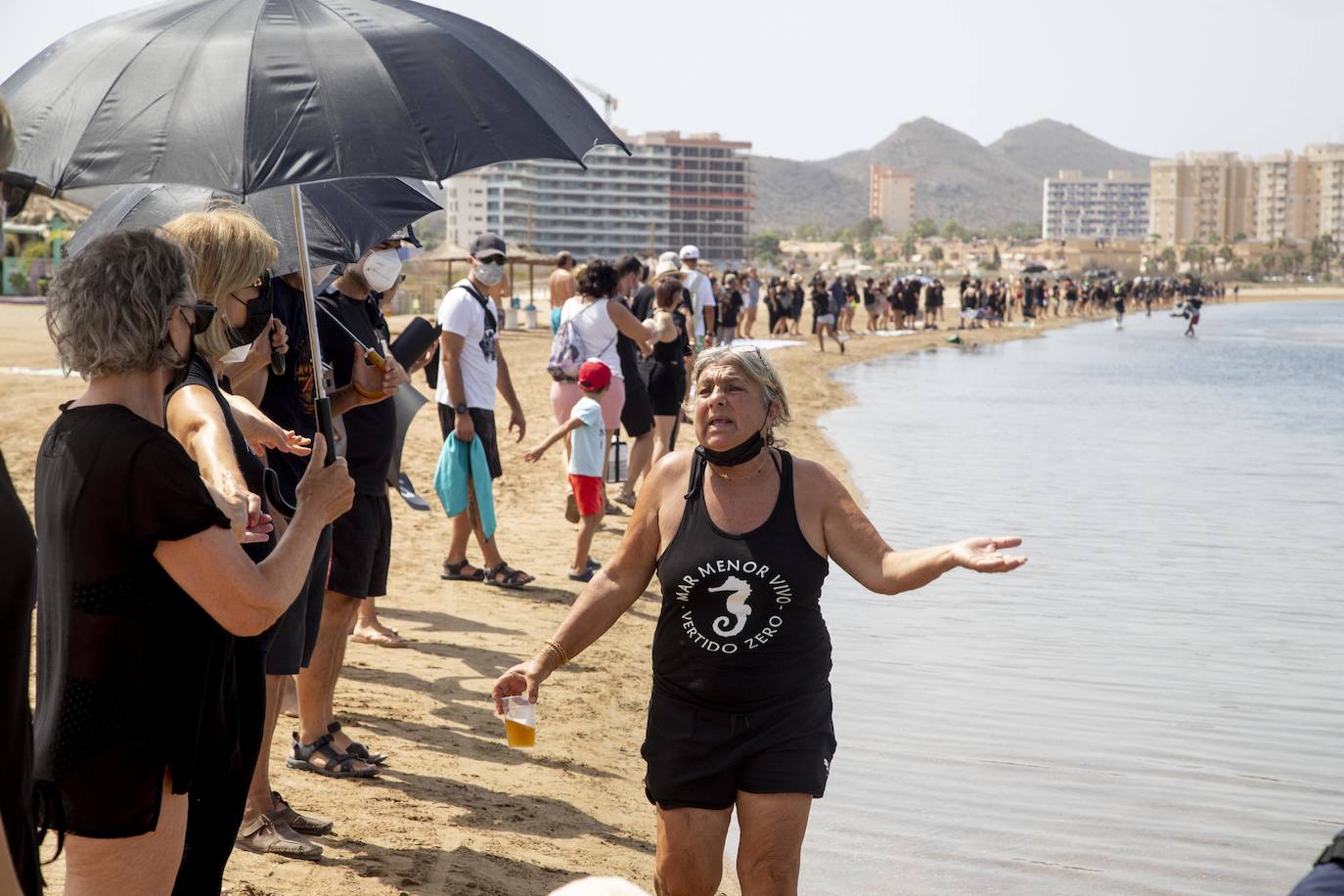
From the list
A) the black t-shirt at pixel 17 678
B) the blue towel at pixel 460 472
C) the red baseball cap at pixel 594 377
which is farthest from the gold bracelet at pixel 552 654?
the red baseball cap at pixel 594 377

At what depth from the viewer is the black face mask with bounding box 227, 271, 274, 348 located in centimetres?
346

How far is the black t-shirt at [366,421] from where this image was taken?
5320mm

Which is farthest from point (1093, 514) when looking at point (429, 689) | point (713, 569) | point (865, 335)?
point (865, 335)

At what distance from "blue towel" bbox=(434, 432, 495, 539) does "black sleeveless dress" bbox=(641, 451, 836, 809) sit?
4531 millimetres

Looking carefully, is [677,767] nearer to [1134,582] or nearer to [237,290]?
[237,290]

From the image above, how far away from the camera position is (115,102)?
3.86 m

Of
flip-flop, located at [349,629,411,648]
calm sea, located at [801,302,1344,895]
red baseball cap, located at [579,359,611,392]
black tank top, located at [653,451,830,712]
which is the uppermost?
red baseball cap, located at [579,359,611,392]

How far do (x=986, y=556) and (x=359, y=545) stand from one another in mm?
2892

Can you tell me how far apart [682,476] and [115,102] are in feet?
6.08

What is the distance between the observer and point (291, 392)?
4.80 meters

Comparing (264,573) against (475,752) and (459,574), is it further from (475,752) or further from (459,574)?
(459,574)

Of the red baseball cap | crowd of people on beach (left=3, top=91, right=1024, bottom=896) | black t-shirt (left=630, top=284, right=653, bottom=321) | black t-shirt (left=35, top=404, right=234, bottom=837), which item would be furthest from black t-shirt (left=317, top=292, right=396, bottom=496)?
black t-shirt (left=630, top=284, right=653, bottom=321)

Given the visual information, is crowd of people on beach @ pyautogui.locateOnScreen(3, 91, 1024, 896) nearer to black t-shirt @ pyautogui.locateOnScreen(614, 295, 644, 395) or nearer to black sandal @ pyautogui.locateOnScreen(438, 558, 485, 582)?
black sandal @ pyautogui.locateOnScreen(438, 558, 485, 582)

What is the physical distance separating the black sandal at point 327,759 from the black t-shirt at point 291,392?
1047 millimetres
